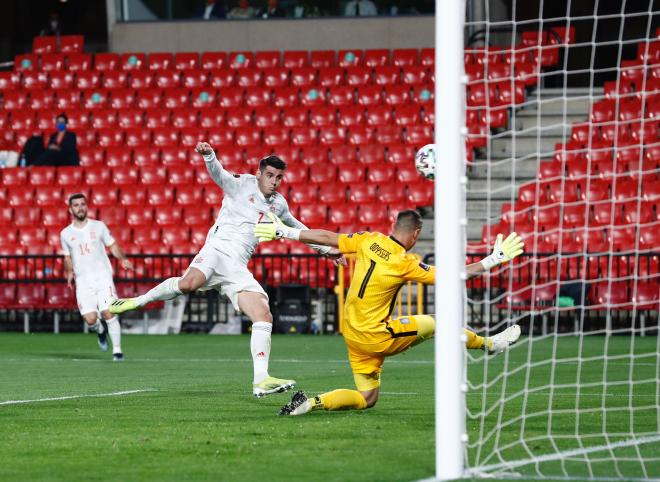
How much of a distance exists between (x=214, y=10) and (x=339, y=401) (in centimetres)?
2032

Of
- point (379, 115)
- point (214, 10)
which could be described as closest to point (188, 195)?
point (379, 115)

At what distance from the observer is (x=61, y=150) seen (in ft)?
77.5

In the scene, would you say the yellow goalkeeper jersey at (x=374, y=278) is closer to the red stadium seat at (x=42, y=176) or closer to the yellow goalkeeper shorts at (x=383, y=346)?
the yellow goalkeeper shorts at (x=383, y=346)

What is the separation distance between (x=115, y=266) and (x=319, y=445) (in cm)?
1554

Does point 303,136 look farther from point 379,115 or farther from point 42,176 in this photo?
point 42,176

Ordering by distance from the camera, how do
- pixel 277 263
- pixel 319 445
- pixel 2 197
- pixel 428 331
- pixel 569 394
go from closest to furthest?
pixel 319 445
pixel 428 331
pixel 569 394
pixel 277 263
pixel 2 197

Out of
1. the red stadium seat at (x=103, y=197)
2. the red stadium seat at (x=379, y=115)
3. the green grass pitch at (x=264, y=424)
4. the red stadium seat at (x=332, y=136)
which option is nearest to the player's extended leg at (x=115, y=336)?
the green grass pitch at (x=264, y=424)

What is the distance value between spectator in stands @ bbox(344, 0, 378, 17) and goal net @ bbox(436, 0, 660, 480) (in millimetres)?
2525

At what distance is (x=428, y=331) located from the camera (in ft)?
27.6

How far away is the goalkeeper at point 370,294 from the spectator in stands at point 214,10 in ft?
64.3

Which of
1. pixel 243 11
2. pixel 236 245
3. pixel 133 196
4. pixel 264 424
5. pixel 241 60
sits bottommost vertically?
pixel 264 424

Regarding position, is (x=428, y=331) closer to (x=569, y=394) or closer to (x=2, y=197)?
(x=569, y=394)

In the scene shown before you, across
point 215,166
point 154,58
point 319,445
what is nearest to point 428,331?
point 319,445

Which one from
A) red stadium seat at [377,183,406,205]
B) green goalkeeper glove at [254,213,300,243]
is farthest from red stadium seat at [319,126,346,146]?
green goalkeeper glove at [254,213,300,243]
